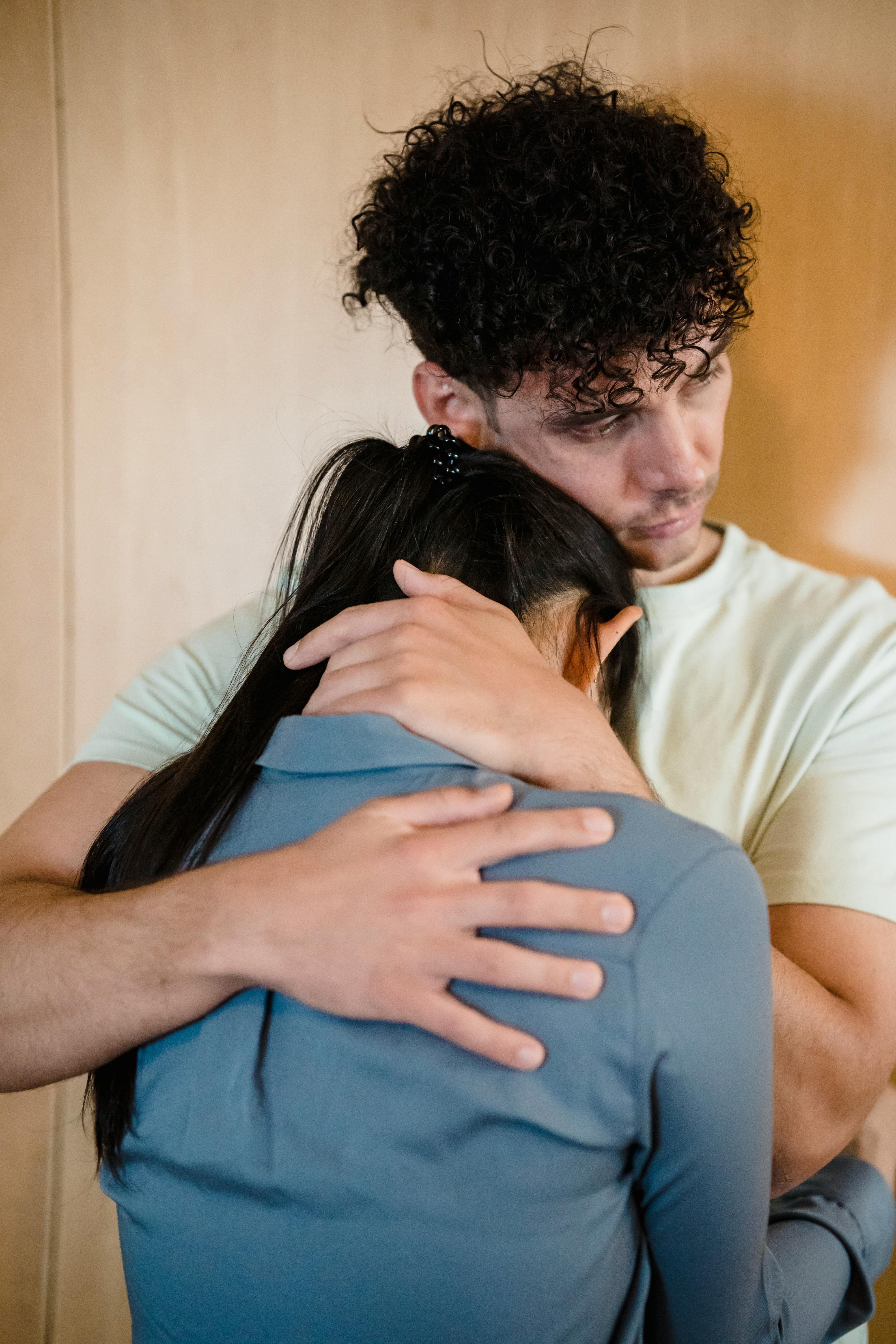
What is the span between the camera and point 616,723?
1342 millimetres

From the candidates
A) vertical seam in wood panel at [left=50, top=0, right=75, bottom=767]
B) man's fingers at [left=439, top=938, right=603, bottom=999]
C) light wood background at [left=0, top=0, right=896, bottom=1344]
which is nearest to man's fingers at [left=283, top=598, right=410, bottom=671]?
man's fingers at [left=439, top=938, right=603, bottom=999]

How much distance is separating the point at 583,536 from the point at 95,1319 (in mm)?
1942

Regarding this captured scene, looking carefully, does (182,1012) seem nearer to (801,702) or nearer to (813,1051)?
(813,1051)

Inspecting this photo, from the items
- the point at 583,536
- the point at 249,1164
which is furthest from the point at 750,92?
the point at 249,1164

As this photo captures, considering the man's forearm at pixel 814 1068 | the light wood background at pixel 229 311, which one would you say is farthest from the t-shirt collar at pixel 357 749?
the light wood background at pixel 229 311

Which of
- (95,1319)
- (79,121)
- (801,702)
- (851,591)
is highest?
(79,121)

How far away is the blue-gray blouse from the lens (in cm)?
64

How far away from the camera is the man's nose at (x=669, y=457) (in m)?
1.25

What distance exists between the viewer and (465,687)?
0.82m

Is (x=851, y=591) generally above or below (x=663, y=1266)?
above

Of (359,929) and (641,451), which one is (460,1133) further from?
(641,451)

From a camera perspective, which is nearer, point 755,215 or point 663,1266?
point 663,1266

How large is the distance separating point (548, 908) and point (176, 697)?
94 centimetres

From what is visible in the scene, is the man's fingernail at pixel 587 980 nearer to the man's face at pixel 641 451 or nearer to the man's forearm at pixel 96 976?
the man's forearm at pixel 96 976
